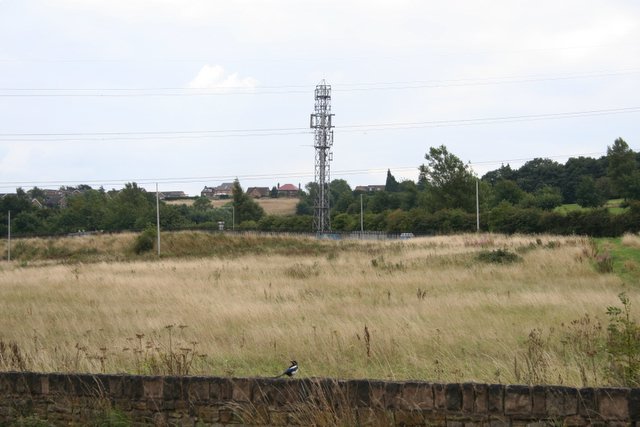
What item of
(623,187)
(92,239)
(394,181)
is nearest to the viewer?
(92,239)

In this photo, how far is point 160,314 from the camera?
17.1 metres

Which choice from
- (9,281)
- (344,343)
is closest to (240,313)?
(344,343)

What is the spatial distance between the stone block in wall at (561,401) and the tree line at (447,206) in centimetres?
3859

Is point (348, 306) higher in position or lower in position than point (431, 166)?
lower

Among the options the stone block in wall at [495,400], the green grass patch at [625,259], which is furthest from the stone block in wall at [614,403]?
the green grass patch at [625,259]

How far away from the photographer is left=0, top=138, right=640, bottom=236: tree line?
180ft

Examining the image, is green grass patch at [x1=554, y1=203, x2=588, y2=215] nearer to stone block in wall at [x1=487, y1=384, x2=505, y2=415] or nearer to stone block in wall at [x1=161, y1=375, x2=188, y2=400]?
stone block in wall at [x1=487, y1=384, x2=505, y2=415]

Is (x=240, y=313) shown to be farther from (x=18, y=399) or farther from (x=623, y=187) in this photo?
(x=623, y=187)

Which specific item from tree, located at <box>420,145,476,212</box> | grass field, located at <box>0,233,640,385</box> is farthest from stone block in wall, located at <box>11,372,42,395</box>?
tree, located at <box>420,145,476,212</box>

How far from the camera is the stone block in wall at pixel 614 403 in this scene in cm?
640

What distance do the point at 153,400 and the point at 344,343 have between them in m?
4.64

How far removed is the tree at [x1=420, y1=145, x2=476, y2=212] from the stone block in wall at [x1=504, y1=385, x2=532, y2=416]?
227 feet

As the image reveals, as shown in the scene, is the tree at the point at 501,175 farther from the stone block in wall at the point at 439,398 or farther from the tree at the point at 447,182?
the stone block in wall at the point at 439,398

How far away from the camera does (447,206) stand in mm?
76188
